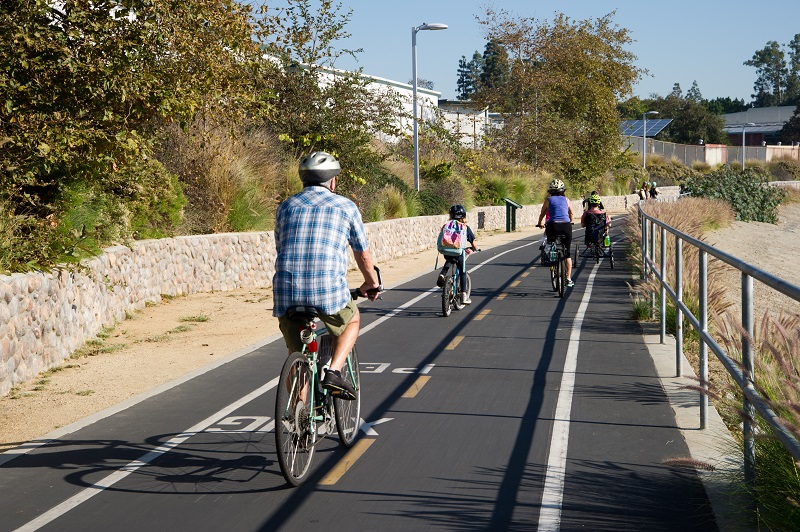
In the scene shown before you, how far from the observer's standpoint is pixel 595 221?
2314 cm

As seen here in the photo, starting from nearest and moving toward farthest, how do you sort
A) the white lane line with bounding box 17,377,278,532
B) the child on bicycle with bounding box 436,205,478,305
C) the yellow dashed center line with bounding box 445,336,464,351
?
the white lane line with bounding box 17,377,278,532 → the yellow dashed center line with bounding box 445,336,464,351 → the child on bicycle with bounding box 436,205,478,305

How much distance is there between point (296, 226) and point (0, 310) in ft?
14.9

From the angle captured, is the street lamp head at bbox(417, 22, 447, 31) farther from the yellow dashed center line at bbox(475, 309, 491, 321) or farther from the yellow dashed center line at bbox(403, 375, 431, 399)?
the yellow dashed center line at bbox(403, 375, 431, 399)

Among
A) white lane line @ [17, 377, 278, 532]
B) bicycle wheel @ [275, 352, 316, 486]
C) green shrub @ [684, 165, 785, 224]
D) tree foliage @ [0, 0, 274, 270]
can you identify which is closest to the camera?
white lane line @ [17, 377, 278, 532]

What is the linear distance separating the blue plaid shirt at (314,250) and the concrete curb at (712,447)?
7.63 feet

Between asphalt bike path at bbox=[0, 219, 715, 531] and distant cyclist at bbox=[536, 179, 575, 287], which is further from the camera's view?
distant cyclist at bbox=[536, 179, 575, 287]

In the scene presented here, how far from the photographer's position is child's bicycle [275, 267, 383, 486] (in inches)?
242

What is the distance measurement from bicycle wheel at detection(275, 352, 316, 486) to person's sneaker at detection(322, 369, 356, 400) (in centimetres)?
14

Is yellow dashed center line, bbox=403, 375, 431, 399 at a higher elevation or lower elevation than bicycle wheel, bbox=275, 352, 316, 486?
lower

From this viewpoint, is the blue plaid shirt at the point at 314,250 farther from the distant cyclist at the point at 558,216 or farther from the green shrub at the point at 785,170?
the green shrub at the point at 785,170

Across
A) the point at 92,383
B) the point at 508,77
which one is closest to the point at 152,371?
the point at 92,383

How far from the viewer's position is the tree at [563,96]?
54.7m

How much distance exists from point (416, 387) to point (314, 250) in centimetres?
353

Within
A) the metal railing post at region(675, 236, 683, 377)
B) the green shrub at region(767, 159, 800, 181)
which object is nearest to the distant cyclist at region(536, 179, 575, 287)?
the metal railing post at region(675, 236, 683, 377)
